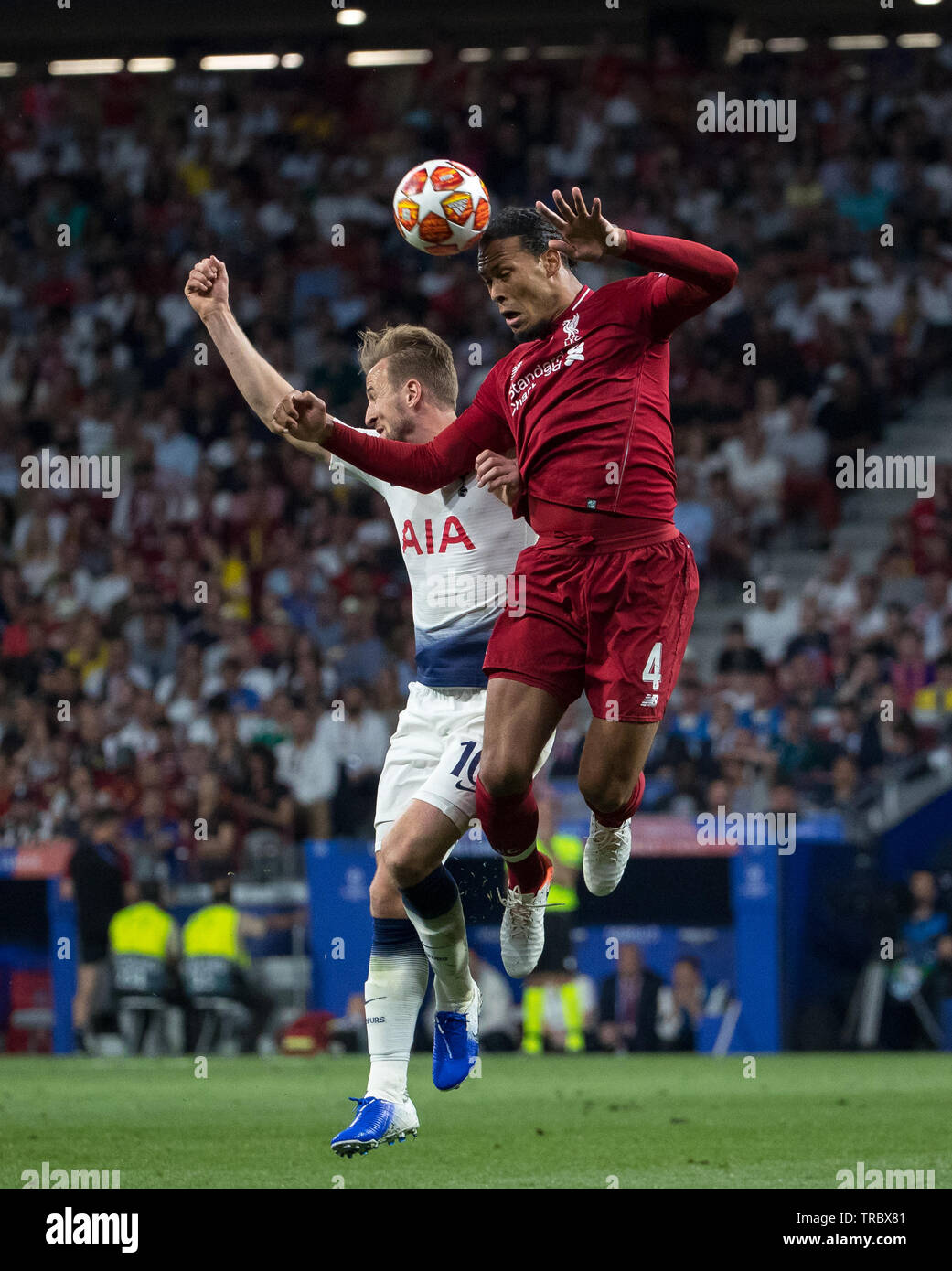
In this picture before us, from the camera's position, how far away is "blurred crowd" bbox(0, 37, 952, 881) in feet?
42.2

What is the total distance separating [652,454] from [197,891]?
21.5 feet

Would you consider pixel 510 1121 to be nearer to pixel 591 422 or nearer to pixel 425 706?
pixel 425 706

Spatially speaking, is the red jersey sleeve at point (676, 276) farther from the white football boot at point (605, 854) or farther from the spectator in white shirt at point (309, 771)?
the spectator in white shirt at point (309, 771)

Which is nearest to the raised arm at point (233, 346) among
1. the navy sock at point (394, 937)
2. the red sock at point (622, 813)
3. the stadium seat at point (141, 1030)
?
the red sock at point (622, 813)

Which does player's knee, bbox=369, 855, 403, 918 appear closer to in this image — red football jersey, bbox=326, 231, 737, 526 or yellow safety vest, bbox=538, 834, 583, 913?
→ red football jersey, bbox=326, 231, 737, 526

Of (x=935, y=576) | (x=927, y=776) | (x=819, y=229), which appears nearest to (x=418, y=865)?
(x=927, y=776)

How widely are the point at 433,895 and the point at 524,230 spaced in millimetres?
2493

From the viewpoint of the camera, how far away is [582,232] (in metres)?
5.67

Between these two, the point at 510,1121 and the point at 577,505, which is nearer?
the point at 577,505

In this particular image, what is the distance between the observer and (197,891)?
11.9 metres

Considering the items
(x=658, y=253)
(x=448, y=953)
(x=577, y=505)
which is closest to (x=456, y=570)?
(x=577, y=505)

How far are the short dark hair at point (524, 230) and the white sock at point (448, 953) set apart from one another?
2463mm

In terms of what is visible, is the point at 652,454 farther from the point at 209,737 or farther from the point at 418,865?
the point at 209,737

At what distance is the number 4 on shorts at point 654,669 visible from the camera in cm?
623
